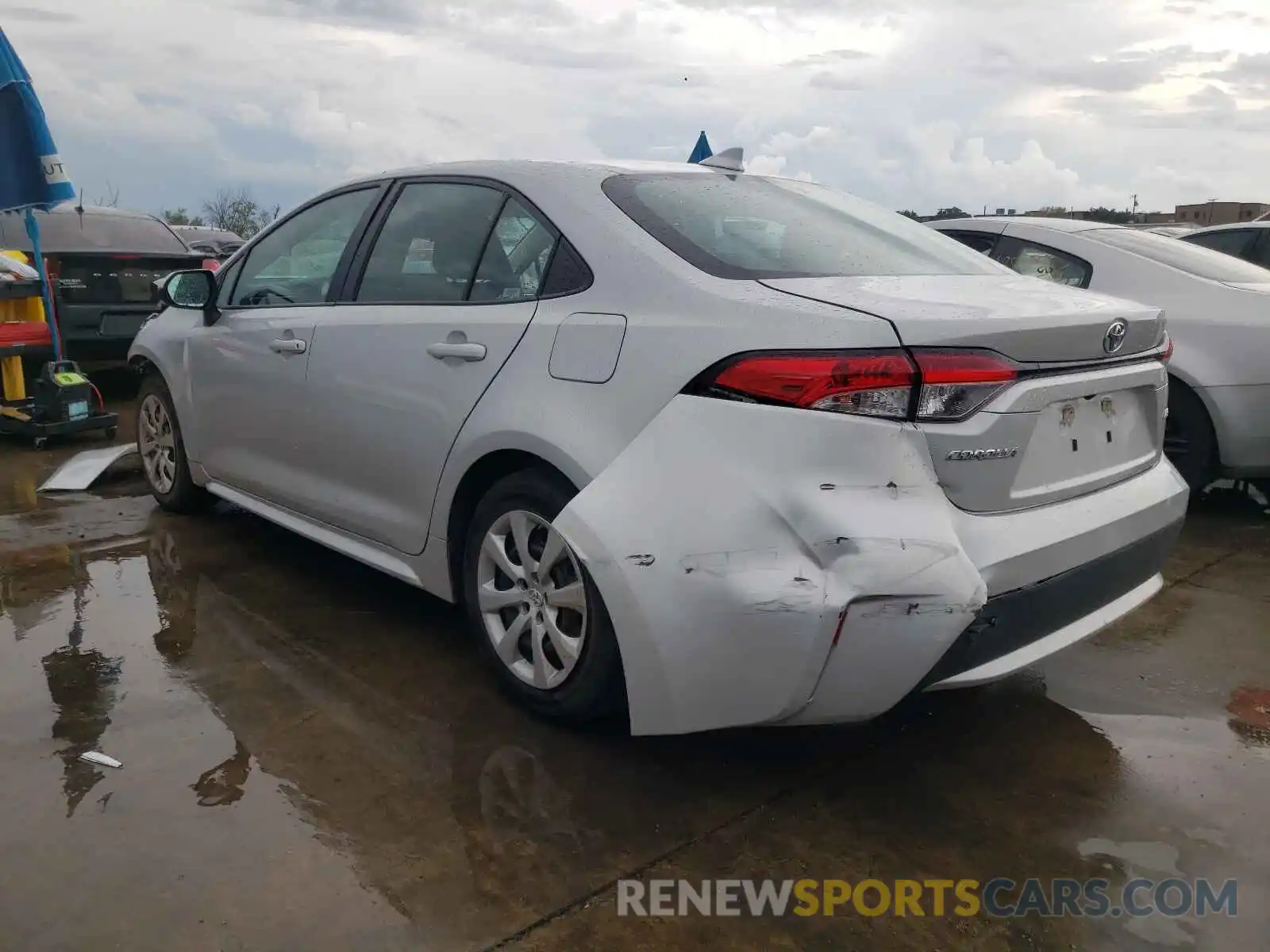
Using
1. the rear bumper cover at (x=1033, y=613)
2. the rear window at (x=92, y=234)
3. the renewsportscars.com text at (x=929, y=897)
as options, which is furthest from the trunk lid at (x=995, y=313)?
the rear window at (x=92, y=234)

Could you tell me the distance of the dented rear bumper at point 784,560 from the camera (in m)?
2.20

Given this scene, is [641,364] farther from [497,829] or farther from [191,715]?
[191,715]

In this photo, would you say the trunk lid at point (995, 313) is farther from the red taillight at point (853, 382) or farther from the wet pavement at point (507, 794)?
the wet pavement at point (507, 794)

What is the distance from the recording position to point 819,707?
7.62ft

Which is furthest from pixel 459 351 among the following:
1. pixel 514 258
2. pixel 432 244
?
pixel 432 244

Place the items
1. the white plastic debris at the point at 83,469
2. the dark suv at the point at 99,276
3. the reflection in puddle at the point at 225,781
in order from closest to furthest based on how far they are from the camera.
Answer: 1. the reflection in puddle at the point at 225,781
2. the white plastic debris at the point at 83,469
3. the dark suv at the point at 99,276

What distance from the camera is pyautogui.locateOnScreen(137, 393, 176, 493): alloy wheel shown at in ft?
16.3

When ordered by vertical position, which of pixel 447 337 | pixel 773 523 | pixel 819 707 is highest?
pixel 447 337

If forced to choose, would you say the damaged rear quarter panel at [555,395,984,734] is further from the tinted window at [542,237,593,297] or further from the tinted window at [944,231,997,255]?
the tinted window at [944,231,997,255]

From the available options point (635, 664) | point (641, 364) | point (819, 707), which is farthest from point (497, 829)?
point (641, 364)

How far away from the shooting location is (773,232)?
2941 millimetres

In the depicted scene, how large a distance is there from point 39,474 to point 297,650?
3436mm

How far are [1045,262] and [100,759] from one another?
4.91 metres

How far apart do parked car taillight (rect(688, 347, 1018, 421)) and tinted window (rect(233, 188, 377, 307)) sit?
2079 millimetres
